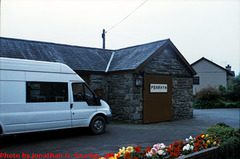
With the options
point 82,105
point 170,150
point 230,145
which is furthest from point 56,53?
point 230,145

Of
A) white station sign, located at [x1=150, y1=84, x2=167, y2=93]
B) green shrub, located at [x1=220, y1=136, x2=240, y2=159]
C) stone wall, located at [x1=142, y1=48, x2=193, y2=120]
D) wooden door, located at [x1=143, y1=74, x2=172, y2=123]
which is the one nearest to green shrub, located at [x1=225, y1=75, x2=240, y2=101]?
stone wall, located at [x1=142, y1=48, x2=193, y2=120]

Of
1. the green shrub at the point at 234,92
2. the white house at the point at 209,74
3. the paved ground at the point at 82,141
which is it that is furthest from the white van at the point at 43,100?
the white house at the point at 209,74

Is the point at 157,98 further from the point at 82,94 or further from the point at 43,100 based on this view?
the point at 43,100

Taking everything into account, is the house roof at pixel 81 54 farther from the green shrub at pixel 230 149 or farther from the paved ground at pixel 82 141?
the green shrub at pixel 230 149

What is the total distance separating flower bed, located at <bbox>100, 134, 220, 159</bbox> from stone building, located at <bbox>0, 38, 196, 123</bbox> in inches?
255

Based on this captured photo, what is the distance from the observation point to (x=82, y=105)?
8836 millimetres

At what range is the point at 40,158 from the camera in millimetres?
6027

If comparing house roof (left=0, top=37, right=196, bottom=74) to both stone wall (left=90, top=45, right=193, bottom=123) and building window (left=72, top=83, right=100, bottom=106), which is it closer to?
stone wall (left=90, top=45, right=193, bottom=123)

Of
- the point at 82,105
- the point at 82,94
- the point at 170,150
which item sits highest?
the point at 82,94

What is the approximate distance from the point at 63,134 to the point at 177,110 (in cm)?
746

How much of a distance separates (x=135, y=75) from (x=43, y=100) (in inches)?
217

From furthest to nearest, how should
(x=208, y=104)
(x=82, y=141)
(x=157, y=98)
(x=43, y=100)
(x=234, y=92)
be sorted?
1. (x=234, y=92)
2. (x=208, y=104)
3. (x=157, y=98)
4. (x=82, y=141)
5. (x=43, y=100)

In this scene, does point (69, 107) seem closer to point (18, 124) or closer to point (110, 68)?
point (18, 124)

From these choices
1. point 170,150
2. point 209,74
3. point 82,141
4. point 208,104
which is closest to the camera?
point 170,150
